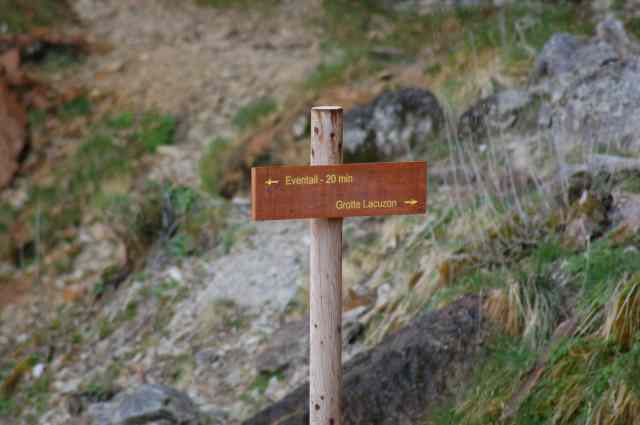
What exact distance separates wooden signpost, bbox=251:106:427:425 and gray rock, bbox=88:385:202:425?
1.62m

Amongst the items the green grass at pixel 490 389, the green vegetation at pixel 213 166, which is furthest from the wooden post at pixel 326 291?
the green vegetation at pixel 213 166

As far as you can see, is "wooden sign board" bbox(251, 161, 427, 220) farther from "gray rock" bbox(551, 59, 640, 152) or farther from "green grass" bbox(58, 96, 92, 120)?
"green grass" bbox(58, 96, 92, 120)

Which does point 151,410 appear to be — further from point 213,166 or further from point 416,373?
point 213,166

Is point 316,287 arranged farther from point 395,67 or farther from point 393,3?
point 393,3

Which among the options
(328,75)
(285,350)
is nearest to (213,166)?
(328,75)

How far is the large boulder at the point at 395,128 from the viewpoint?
7.00 metres

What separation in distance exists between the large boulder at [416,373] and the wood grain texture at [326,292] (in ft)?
2.16

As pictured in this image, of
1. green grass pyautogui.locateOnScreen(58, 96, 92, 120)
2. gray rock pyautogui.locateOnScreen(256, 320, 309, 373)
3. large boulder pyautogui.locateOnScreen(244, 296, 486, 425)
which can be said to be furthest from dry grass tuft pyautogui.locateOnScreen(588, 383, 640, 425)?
green grass pyautogui.locateOnScreen(58, 96, 92, 120)

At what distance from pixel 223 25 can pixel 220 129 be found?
2.45m

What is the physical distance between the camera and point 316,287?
3438mm

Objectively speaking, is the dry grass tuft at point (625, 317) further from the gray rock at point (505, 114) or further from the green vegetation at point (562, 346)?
the gray rock at point (505, 114)

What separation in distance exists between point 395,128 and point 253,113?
1700mm

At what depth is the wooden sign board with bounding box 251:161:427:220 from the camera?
3.34 m

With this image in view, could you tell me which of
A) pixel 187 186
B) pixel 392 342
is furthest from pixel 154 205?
pixel 392 342
